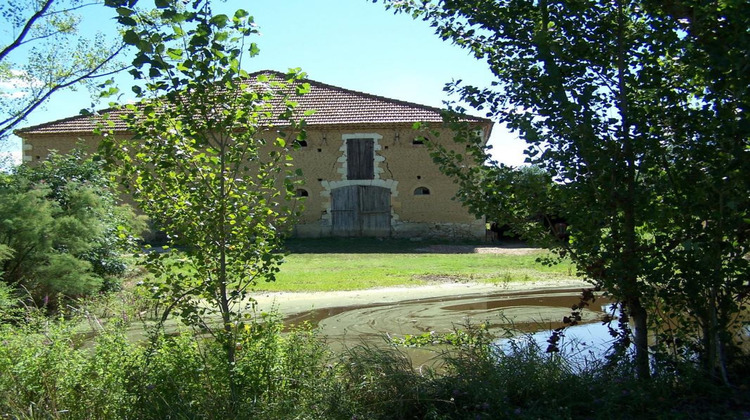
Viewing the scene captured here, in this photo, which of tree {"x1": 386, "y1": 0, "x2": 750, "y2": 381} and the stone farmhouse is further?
the stone farmhouse

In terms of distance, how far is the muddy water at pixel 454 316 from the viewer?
7.78m

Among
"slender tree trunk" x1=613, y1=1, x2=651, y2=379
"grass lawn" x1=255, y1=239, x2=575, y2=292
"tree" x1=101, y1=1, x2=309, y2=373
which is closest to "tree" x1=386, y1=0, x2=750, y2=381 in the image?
"slender tree trunk" x1=613, y1=1, x2=651, y2=379

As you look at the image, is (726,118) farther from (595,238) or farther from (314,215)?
(314,215)

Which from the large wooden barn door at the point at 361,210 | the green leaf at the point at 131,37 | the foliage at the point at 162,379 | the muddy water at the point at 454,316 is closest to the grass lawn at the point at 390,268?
the muddy water at the point at 454,316

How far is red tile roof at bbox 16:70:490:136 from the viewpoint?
2223 centimetres

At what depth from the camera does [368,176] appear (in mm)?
22500

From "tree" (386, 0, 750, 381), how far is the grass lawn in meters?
5.45

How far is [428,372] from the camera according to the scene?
4586 mm

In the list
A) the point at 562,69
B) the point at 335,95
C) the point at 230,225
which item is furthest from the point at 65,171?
the point at 335,95

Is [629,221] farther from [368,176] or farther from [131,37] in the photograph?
[368,176]

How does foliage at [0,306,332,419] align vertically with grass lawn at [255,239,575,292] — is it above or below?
above

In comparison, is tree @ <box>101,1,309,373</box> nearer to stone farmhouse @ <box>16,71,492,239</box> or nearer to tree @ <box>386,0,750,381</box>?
tree @ <box>386,0,750,381</box>

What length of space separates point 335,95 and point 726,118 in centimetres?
2085

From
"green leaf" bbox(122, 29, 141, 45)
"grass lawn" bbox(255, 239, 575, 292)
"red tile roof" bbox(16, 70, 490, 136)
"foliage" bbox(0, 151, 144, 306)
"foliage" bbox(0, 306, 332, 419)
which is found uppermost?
"red tile roof" bbox(16, 70, 490, 136)
